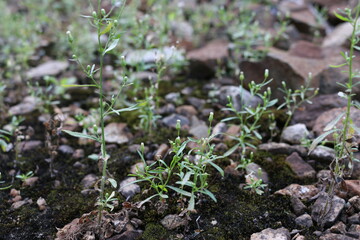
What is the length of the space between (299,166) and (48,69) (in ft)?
12.2

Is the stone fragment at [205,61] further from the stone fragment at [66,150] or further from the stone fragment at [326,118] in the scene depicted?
the stone fragment at [66,150]

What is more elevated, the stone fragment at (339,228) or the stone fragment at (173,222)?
the stone fragment at (339,228)

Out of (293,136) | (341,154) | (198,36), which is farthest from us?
(198,36)

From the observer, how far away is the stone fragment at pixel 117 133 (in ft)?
12.3

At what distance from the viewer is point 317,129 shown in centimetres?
367

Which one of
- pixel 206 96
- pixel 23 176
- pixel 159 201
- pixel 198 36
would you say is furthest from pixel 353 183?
pixel 198 36

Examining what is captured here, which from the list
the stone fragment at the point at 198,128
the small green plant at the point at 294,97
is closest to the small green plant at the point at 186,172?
the stone fragment at the point at 198,128

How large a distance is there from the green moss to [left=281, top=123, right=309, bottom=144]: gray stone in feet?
5.33

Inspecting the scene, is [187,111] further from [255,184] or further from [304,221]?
[304,221]

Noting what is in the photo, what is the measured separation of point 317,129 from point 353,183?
870 millimetres

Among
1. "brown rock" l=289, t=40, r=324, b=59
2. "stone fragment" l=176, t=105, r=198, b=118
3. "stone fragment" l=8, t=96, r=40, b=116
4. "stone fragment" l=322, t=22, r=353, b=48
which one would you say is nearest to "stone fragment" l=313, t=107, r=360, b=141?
"stone fragment" l=176, t=105, r=198, b=118

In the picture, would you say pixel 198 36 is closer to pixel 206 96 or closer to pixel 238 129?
pixel 206 96

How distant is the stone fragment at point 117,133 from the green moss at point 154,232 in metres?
1.27

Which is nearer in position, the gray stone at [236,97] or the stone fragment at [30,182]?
the stone fragment at [30,182]
